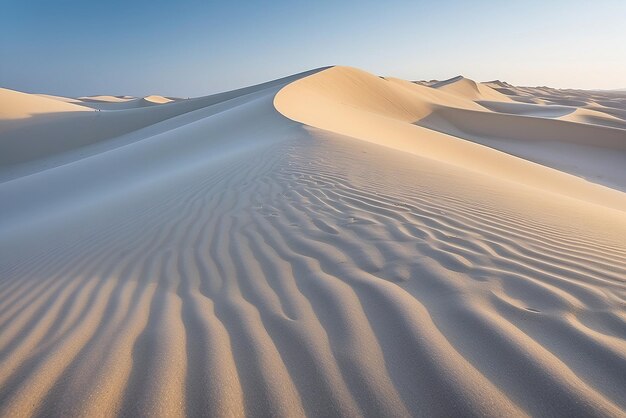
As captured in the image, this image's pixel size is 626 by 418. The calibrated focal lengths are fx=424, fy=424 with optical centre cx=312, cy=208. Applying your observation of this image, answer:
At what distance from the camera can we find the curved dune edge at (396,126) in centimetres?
989

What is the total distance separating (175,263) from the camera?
3.43 meters

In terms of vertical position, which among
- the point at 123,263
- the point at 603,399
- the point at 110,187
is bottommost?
the point at 110,187

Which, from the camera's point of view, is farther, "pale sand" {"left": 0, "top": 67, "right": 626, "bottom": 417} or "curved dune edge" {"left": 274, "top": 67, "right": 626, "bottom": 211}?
"curved dune edge" {"left": 274, "top": 67, "right": 626, "bottom": 211}

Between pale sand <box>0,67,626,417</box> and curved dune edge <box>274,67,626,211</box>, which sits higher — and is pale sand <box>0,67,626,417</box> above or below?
above

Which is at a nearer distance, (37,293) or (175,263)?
(37,293)

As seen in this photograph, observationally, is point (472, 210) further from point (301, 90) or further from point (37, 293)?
point (301, 90)

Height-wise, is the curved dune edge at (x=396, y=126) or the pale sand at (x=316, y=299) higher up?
the pale sand at (x=316, y=299)

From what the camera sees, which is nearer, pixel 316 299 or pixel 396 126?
pixel 316 299

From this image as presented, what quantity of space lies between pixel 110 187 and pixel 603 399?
879cm

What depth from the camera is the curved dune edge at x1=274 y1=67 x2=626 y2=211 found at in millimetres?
9891

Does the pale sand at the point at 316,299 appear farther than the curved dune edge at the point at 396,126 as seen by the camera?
No

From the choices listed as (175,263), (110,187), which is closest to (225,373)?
(175,263)

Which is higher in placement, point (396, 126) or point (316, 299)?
point (316, 299)

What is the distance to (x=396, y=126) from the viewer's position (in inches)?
588
